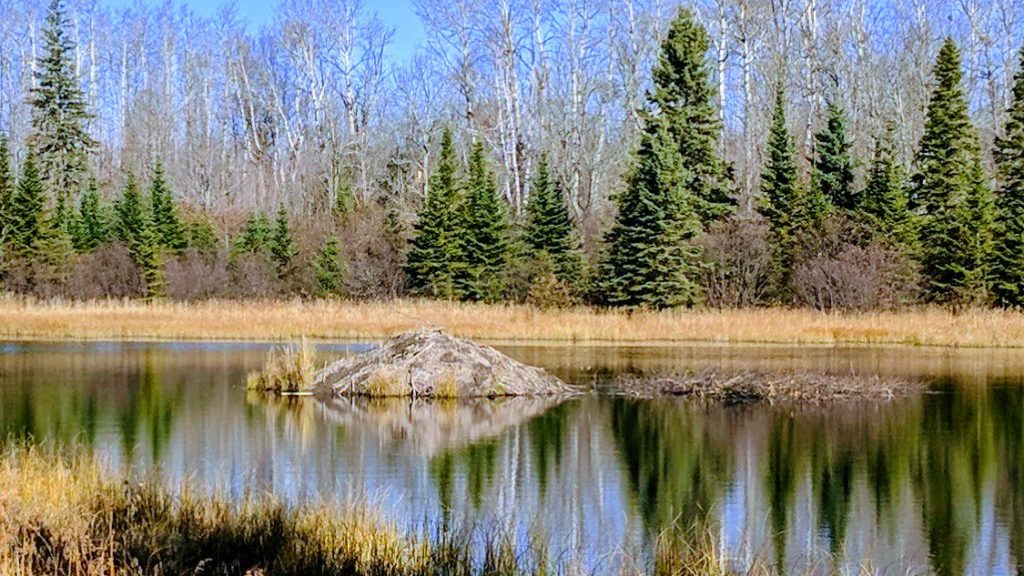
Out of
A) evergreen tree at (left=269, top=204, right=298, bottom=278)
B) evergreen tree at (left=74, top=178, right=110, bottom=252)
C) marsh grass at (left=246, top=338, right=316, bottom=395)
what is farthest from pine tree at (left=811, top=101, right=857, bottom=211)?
evergreen tree at (left=74, top=178, right=110, bottom=252)

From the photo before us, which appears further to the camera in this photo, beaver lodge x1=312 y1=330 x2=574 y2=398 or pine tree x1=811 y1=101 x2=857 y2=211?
pine tree x1=811 y1=101 x2=857 y2=211

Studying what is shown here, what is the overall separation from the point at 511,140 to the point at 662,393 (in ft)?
108

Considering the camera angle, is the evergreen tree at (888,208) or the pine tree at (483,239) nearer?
the evergreen tree at (888,208)

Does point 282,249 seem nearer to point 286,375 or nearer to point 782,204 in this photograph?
point 782,204

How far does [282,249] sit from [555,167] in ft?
→ 44.2

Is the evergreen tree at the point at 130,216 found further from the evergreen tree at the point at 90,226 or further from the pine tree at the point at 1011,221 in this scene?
the pine tree at the point at 1011,221

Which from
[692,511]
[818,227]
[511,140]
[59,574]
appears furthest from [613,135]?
[59,574]

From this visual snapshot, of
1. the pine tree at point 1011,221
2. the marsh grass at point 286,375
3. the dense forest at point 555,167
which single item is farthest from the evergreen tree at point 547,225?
the marsh grass at point 286,375

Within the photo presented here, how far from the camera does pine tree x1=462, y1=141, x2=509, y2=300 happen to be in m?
49.8

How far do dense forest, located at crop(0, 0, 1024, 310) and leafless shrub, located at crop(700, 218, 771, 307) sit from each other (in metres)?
0.10

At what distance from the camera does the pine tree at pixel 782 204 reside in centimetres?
4641

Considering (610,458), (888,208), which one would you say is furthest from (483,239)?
(610,458)

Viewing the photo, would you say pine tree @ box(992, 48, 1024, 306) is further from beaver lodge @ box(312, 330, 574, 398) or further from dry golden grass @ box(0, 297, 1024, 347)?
beaver lodge @ box(312, 330, 574, 398)

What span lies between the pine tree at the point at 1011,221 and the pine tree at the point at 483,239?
59.6ft
